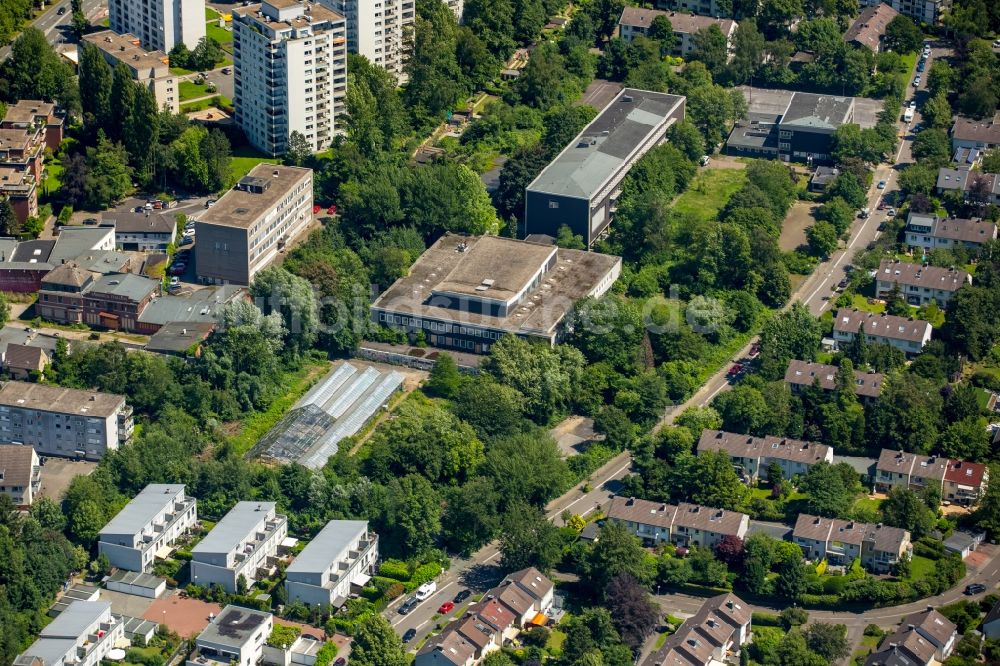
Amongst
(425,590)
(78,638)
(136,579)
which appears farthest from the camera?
(425,590)

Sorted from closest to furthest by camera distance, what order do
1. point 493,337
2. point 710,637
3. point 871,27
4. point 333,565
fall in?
point 710,637 < point 333,565 < point 493,337 < point 871,27

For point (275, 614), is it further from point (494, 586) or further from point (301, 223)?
point (301, 223)

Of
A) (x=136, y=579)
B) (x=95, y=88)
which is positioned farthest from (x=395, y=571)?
(x=95, y=88)

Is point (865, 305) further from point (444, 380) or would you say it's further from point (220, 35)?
point (220, 35)

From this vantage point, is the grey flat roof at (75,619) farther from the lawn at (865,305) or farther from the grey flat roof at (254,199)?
the lawn at (865,305)

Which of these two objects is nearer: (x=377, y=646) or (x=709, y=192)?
(x=377, y=646)

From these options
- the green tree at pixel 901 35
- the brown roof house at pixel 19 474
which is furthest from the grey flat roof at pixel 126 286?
the green tree at pixel 901 35

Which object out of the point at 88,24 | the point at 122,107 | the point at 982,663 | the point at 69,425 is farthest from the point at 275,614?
the point at 88,24
